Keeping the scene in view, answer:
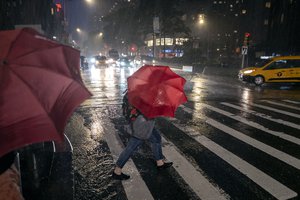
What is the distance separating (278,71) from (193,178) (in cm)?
1601

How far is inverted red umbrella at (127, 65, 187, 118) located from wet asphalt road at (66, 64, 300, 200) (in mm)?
1367

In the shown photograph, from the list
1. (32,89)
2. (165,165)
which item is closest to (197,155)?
(165,165)

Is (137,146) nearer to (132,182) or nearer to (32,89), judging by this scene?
(132,182)

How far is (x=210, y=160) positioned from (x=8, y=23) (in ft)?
84.8

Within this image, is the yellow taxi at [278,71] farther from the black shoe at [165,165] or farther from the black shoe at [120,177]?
the black shoe at [120,177]

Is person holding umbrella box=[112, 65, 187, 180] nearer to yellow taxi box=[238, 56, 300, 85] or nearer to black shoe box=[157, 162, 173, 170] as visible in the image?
black shoe box=[157, 162, 173, 170]

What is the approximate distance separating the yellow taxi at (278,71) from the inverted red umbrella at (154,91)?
16.3m

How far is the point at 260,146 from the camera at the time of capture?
7.02 metres

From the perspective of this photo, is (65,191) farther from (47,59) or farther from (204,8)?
(204,8)

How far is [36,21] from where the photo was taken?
40188 mm

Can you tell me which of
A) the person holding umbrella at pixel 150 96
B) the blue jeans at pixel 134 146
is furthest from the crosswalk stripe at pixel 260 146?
the person holding umbrella at pixel 150 96

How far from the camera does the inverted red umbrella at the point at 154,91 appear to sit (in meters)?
4.45

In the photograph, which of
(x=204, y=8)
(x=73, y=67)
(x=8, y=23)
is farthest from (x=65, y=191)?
(x=204, y=8)

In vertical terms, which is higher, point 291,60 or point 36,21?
point 36,21
